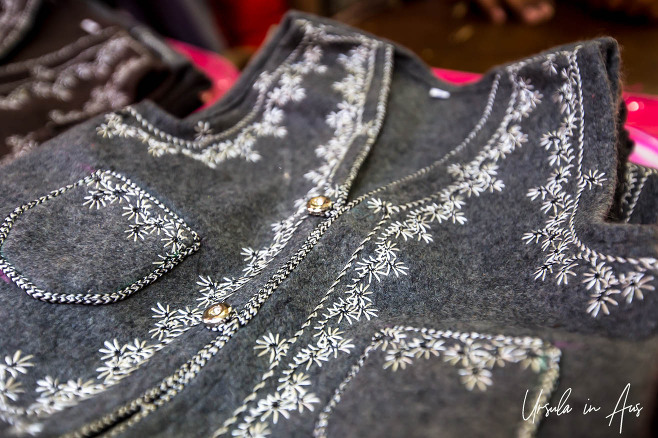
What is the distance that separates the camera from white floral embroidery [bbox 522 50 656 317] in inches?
16.5

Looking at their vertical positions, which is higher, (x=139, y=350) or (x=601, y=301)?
(x=601, y=301)

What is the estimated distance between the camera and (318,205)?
1.79 feet

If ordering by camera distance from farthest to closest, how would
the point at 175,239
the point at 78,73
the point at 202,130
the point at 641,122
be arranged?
the point at 78,73
the point at 641,122
the point at 202,130
the point at 175,239

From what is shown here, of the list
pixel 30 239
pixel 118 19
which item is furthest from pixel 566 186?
pixel 118 19

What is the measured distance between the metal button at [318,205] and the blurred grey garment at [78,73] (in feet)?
1.35

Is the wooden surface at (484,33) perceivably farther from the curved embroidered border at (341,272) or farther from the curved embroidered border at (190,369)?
the curved embroidered border at (190,369)

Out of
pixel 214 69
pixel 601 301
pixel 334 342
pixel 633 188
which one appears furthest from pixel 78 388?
pixel 214 69

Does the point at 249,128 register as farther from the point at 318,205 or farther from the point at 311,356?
the point at 311,356

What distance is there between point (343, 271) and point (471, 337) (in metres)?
0.15

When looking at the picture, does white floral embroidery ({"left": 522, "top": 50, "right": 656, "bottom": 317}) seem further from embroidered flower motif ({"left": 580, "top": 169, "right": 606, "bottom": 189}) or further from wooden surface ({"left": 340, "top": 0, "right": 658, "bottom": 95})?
wooden surface ({"left": 340, "top": 0, "right": 658, "bottom": 95})

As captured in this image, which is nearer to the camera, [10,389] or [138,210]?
[10,389]

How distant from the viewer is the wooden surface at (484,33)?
854 millimetres

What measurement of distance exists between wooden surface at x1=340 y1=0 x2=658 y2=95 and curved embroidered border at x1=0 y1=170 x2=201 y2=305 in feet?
2.26

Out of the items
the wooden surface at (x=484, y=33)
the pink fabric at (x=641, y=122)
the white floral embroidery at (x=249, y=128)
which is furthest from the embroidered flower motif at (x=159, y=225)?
the wooden surface at (x=484, y=33)
